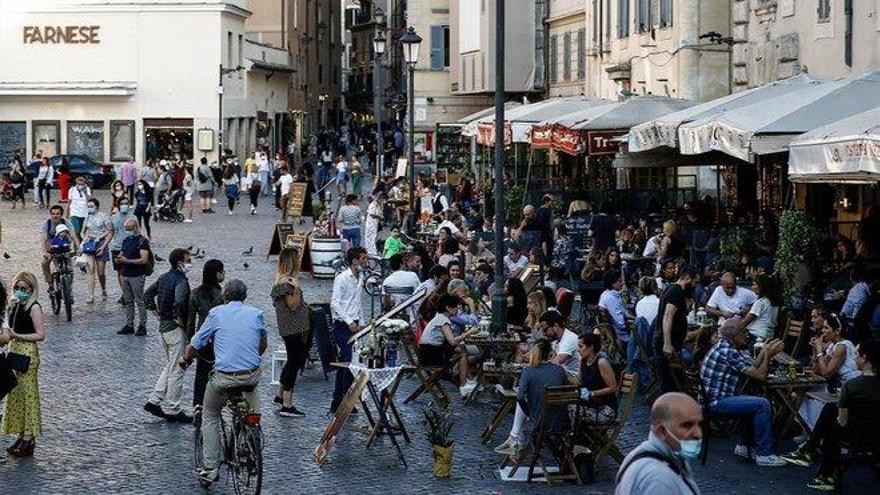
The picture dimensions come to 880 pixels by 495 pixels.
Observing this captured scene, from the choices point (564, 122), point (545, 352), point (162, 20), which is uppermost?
point (162, 20)

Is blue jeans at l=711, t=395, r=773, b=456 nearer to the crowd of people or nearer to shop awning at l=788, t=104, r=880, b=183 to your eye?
the crowd of people

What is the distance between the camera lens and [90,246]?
27531 millimetres

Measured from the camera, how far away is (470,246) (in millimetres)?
29359

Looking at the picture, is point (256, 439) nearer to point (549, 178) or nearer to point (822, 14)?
point (822, 14)

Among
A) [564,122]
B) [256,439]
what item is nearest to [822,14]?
[564,122]

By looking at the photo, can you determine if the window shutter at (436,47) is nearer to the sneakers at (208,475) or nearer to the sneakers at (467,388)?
the sneakers at (467,388)

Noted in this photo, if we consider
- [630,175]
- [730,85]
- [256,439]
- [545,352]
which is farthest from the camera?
[630,175]

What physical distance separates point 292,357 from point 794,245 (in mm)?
5474

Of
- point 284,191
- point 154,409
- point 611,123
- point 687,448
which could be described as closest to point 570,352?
point 154,409

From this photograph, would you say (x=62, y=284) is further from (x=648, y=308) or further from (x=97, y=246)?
(x=648, y=308)

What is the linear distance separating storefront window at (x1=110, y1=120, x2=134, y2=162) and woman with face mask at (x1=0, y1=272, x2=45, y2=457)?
167 ft

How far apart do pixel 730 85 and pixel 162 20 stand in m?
37.0

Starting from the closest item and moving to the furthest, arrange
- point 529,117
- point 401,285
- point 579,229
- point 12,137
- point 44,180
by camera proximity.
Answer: point 401,285 → point 579,229 → point 529,117 → point 44,180 → point 12,137

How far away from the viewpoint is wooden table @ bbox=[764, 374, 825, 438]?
1534 cm
